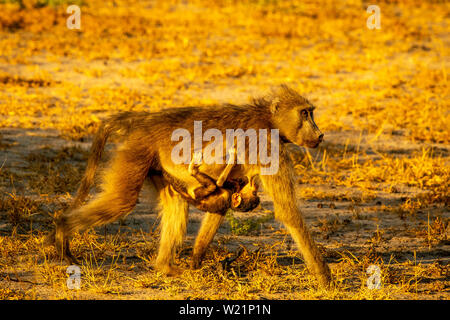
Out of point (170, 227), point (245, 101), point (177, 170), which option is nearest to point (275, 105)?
point (177, 170)

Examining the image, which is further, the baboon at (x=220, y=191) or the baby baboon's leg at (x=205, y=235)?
the baby baboon's leg at (x=205, y=235)

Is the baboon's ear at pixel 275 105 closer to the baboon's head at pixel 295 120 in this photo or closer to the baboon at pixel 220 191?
the baboon's head at pixel 295 120

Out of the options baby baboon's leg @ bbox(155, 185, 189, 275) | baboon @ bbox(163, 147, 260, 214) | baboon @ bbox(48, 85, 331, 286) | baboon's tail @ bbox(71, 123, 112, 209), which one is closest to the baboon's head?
baboon @ bbox(48, 85, 331, 286)

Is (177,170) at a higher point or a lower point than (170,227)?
higher

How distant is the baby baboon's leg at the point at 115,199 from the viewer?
12.9ft

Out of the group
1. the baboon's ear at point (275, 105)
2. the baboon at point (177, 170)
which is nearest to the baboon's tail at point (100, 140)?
the baboon at point (177, 170)

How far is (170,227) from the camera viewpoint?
4.36 metres

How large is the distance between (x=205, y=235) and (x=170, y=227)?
0.27m

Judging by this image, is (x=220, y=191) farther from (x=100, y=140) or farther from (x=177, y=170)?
(x=100, y=140)

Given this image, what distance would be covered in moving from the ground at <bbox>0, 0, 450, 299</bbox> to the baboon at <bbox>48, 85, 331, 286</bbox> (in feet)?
0.69

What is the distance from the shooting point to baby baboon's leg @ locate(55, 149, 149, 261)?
393 cm

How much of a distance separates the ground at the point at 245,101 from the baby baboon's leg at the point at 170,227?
0.11 meters

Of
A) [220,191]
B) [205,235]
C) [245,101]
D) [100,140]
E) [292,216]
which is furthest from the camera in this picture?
[245,101]

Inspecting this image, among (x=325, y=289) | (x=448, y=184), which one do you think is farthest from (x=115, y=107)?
(x=325, y=289)
